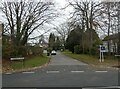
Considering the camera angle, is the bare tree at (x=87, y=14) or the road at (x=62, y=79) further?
the bare tree at (x=87, y=14)

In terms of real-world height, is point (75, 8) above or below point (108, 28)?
Result: above

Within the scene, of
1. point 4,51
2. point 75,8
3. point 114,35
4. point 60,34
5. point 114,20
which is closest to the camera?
point 4,51

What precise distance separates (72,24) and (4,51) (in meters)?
18.6

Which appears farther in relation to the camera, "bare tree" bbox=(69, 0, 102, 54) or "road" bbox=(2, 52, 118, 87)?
"bare tree" bbox=(69, 0, 102, 54)

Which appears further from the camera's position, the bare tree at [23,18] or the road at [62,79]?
the bare tree at [23,18]

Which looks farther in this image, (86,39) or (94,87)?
(86,39)

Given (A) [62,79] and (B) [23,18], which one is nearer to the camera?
(A) [62,79]

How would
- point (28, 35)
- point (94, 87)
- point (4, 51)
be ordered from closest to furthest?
point (94, 87) → point (4, 51) → point (28, 35)

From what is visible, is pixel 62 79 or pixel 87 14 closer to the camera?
pixel 62 79

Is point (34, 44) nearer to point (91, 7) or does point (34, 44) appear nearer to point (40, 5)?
point (40, 5)

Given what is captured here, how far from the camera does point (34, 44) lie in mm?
49281

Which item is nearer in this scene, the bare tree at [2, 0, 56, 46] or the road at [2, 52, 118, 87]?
the road at [2, 52, 118, 87]

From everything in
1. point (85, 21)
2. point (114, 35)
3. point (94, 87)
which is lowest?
point (94, 87)

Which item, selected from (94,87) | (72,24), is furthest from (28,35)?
(94,87)
